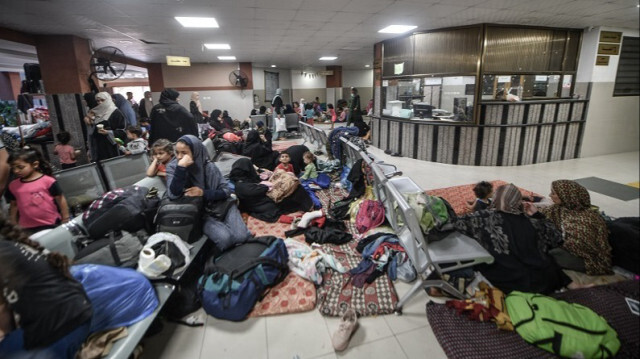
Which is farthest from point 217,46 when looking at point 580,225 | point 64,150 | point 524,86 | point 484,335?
point 484,335

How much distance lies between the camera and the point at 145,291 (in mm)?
1999

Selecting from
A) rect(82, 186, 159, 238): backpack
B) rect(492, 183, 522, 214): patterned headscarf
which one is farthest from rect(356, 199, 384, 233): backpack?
rect(82, 186, 159, 238): backpack

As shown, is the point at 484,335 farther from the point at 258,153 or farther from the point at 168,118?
the point at 258,153

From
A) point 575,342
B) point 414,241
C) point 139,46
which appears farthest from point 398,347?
point 139,46

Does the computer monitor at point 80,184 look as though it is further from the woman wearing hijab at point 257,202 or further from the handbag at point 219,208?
the woman wearing hijab at point 257,202

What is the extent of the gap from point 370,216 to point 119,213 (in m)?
2.45

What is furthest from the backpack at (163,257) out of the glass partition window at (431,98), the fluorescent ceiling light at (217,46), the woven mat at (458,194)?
the fluorescent ceiling light at (217,46)

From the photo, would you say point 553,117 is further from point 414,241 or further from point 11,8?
point 11,8

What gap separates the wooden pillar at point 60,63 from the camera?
616 centimetres

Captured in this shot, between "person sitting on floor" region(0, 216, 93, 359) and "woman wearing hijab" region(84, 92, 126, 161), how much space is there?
12.0ft

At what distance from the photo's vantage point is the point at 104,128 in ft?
16.1

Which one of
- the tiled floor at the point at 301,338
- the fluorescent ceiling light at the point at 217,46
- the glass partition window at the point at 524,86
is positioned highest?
the fluorescent ceiling light at the point at 217,46

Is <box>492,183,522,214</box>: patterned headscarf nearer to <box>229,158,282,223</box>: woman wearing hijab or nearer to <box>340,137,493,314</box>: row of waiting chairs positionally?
<box>340,137,493,314</box>: row of waiting chairs

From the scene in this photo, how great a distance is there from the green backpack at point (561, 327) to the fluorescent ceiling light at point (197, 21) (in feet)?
19.6
